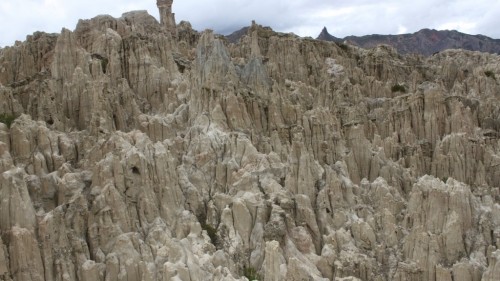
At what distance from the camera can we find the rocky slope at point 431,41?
179 meters

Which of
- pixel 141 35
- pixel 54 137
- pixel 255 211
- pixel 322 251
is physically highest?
pixel 141 35

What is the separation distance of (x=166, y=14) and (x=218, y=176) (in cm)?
4670

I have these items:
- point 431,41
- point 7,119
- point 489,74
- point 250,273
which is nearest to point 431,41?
point 431,41

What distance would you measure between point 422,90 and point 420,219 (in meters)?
25.4

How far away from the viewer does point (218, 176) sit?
4103 centimetres

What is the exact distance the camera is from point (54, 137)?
39.3 m

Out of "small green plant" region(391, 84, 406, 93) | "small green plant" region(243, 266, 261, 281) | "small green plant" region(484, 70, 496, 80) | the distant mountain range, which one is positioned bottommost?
"small green plant" region(243, 266, 261, 281)

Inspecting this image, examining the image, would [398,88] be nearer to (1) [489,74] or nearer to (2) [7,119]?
(1) [489,74]

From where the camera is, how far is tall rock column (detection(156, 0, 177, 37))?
82.1 m

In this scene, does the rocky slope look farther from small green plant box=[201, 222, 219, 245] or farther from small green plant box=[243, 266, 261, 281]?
small green plant box=[243, 266, 261, 281]

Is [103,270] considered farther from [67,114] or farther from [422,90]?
[422,90]

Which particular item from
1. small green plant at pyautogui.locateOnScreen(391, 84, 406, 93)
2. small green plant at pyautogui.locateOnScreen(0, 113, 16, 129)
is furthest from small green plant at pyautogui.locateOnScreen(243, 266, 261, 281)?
small green plant at pyautogui.locateOnScreen(391, 84, 406, 93)

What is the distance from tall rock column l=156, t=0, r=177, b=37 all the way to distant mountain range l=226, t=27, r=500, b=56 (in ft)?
332

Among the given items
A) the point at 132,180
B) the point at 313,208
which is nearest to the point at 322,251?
the point at 313,208
